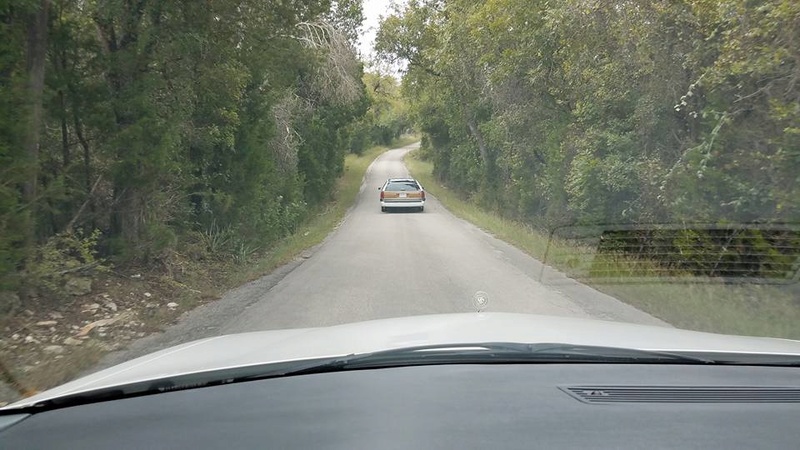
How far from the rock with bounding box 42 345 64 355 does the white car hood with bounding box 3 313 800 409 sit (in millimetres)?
3228

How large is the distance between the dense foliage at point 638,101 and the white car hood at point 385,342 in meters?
5.82

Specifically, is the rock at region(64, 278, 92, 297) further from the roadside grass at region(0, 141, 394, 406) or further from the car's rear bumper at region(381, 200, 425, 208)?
the car's rear bumper at region(381, 200, 425, 208)

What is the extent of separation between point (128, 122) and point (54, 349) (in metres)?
4.28

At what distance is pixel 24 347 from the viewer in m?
7.26

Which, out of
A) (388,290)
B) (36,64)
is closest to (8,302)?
(36,64)

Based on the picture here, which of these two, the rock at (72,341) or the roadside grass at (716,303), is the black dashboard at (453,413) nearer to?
the rock at (72,341)

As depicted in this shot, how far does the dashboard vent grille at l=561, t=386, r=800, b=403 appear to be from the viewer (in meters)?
2.91

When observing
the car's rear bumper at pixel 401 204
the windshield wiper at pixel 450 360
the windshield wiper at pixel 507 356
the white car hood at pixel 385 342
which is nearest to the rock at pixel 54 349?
the white car hood at pixel 385 342

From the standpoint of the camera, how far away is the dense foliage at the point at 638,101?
9.59 m

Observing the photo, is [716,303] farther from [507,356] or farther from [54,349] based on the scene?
[54,349]

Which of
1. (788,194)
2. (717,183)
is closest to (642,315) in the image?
(788,194)

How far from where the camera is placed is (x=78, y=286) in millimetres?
9383

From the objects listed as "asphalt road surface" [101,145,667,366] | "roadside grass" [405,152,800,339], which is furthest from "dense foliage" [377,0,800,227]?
"asphalt road surface" [101,145,667,366]

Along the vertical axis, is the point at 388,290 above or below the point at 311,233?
above
